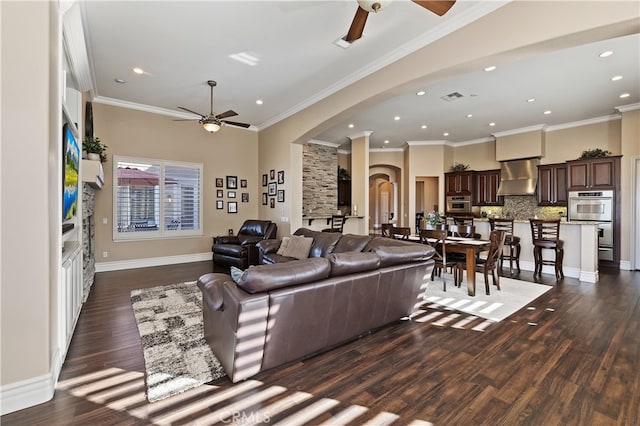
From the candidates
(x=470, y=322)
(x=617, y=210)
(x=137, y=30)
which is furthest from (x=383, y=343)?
(x=617, y=210)

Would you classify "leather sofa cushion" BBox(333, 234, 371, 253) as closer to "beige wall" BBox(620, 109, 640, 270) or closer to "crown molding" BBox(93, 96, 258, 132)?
"crown molding" BBox(93, 96, 258, 132)

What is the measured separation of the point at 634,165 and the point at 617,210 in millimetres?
974

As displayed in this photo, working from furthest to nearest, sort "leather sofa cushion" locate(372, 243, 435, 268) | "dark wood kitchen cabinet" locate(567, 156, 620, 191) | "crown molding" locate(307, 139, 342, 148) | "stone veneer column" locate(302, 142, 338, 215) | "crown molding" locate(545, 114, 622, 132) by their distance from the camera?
"crown molding" locate(307, 139, 342, 148) < "stone veneer column" locate(302, 142, 338, 215) < "crown molding" locate(545, 114, 622, 132) < "dark wood kitchen cabinet" locate(567, 156, 620, 191) < "leather sofa cushion" locate(372, 243, 435, 268)

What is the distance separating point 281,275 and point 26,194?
5.80 ft

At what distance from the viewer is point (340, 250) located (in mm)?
4461

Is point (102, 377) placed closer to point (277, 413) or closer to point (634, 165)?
point (277, 413)

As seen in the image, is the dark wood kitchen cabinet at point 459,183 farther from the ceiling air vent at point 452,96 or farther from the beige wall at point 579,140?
the ceiling air vent at point 452,96

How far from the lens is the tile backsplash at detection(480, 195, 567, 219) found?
755cm

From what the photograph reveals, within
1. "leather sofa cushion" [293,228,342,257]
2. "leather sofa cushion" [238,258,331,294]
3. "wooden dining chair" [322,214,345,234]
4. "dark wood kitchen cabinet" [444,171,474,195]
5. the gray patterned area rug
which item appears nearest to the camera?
"leather sofa cushion" [238,258,331,294]

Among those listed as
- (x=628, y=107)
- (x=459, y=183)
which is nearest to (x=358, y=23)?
(x=628, y=107)

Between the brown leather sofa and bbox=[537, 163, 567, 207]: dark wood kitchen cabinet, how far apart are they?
21.8 ft

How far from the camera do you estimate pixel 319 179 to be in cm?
818

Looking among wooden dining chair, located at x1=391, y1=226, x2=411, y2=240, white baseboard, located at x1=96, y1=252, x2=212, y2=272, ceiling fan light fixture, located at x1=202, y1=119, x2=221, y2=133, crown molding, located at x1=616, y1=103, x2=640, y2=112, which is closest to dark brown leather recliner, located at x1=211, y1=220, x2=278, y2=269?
white baseboard, located at x1=96, y1=252, x2=212, y2=272

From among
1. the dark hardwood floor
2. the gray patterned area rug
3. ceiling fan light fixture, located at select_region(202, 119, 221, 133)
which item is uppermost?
ceiling fan light fixture, located at select_region(202, 119, 221, 133)
